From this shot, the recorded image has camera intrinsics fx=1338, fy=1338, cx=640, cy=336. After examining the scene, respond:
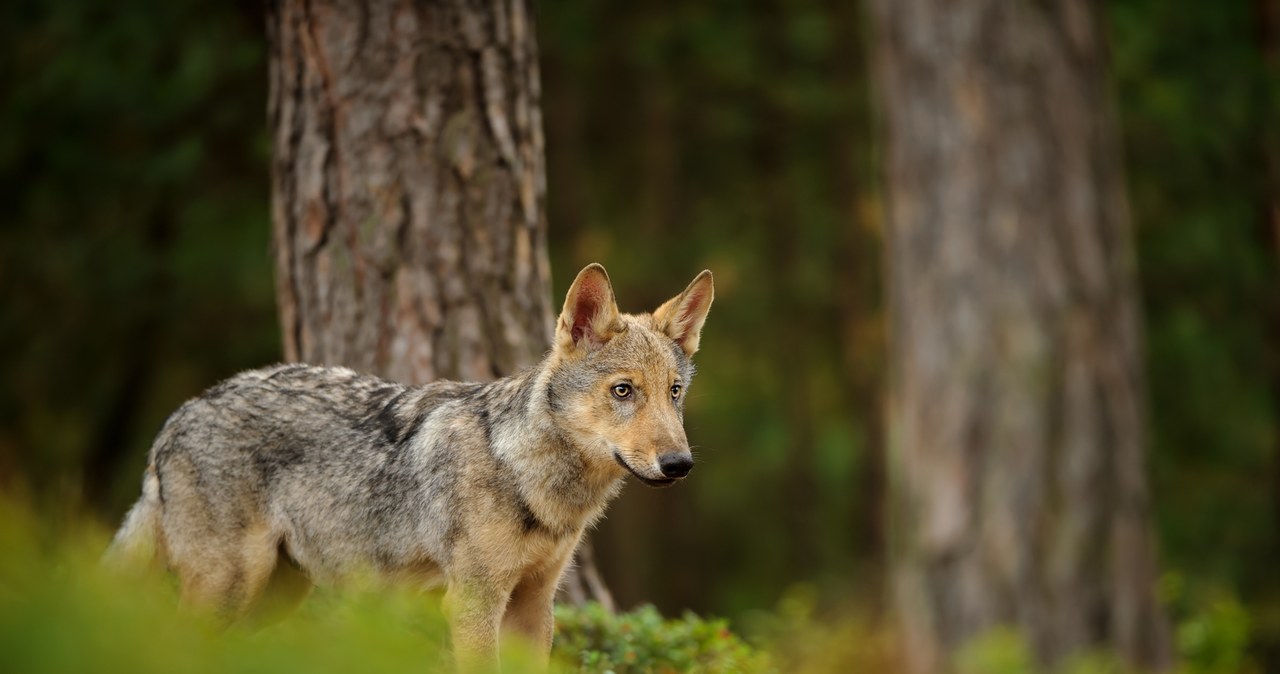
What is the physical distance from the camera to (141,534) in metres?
6.08

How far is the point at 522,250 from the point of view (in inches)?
288

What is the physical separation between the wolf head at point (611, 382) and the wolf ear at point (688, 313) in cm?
9

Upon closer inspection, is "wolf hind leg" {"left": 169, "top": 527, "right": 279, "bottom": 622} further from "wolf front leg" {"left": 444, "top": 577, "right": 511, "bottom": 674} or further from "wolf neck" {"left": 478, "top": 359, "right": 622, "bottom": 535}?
"wolf neck" {"left": 478, "top": 359, "right": 622, "bottom": 535}

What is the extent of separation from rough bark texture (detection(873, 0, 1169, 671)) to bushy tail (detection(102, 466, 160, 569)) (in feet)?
19.8

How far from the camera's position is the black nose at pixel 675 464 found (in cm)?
525

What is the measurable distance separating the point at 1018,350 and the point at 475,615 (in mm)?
5854

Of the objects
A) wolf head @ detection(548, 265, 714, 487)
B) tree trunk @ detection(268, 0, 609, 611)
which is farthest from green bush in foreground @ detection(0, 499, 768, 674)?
tree trunk @ detection(268, 0, 609, 611)

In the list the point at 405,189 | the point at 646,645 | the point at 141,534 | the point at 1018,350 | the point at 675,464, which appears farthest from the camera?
the point at 1018,350

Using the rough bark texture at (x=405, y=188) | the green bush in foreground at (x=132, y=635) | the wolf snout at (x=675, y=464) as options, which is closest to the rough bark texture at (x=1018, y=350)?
the rough bark texture at (x=405, y=188)

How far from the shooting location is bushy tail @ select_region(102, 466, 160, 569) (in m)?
6.02

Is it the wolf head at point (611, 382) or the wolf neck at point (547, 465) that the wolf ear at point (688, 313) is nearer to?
the wolf head at point (611, 382)

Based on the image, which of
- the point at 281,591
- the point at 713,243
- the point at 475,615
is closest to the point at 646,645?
the point at 475,615

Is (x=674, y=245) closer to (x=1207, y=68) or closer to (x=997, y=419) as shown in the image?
(x=1207, y=68)

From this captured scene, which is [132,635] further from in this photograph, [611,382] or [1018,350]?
[1018,350]
